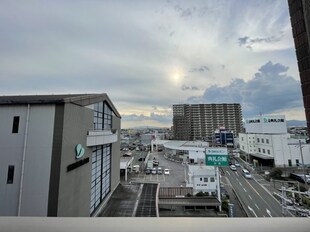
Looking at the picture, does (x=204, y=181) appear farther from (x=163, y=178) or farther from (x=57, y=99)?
(x=57, y=99)

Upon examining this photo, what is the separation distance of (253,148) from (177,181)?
1029 cm

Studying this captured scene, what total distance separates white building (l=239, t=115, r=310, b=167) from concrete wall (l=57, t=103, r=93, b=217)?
53.9ft

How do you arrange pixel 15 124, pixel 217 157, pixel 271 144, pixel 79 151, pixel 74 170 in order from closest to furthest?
1. pixel 15 124
2. pixel 74 170
3. pixel 79 151
4. pixel 217 157
5. pixel 271 144

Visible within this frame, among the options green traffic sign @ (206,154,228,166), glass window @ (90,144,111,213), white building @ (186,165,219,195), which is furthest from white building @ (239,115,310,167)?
glass window @ (90,144,111,213)

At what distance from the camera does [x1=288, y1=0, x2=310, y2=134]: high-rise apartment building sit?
0.76 meters

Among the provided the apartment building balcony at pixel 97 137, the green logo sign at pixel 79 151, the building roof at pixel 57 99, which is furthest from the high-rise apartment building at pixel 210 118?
the green logo sign at pixel 79 151

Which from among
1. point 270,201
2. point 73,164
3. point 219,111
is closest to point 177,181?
point 270,201

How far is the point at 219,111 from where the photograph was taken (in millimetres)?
32781

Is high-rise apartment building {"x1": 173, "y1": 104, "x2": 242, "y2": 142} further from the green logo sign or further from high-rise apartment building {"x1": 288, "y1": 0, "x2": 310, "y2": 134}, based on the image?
high-rise apartment building {"x1": 288, "y1": 0, "x2": 310, "y2": 134}

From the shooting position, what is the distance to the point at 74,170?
4.23 m

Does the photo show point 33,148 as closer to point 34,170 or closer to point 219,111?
point 34,170

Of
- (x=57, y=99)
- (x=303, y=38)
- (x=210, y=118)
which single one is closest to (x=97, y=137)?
(x=57, y=99)

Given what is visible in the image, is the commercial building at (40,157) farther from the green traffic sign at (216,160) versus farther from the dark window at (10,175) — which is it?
the green traffic sign at (216,160)

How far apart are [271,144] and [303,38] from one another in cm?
1844
